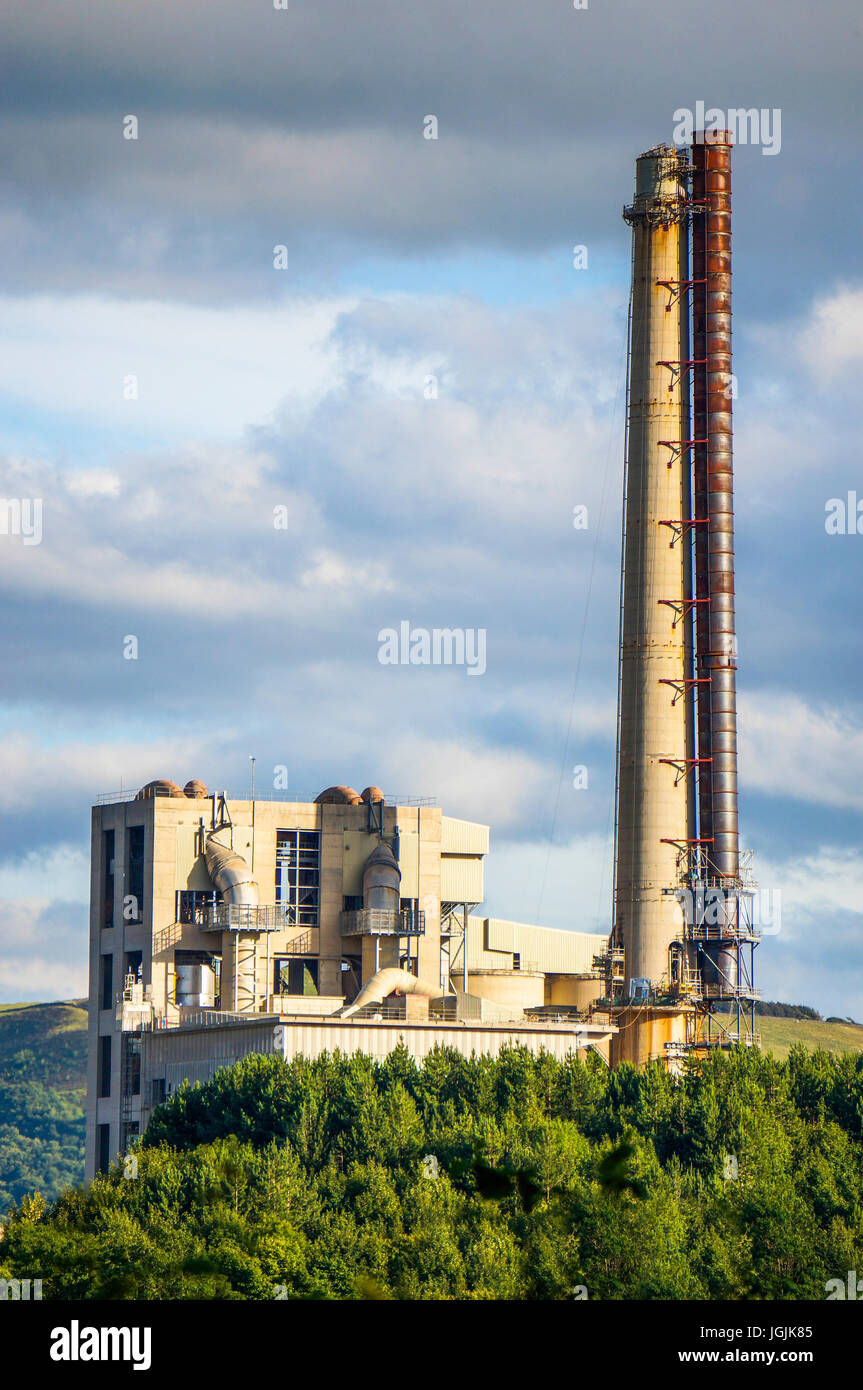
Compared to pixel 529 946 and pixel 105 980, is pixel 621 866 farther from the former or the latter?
pixel 105 980

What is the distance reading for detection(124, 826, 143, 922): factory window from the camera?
102m

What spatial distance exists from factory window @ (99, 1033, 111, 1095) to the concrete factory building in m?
0.07

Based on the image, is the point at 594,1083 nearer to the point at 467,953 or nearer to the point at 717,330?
the point at 467,953

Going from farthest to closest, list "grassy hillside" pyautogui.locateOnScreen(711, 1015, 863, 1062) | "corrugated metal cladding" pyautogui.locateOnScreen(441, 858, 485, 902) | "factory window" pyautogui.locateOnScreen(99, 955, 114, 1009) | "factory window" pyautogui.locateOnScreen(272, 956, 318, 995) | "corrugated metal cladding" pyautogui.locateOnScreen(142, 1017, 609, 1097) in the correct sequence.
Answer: "grassy hillside" pyautogui.locateOnScreen(711, 1015, 863, 1062) → "corrugated metal cladding" pyautogui.locateOnScreen(441, 858, 485, 902) → "factory window" pyautogui.locateOnScreen(99, 955, 114, 1009) → "factory window" pyautogui.locateOnScreen(272, 956, 318, 995) → "corrugated metal cladding" pyautogui.locateOnScreen(142, 1017, 609, 1097)

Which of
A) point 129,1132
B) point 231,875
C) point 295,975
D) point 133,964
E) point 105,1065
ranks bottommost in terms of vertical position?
point 129,1132

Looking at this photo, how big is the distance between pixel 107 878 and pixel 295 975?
10234 millimetres

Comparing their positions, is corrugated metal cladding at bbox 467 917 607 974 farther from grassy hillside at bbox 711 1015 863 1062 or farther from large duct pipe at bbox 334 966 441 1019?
grassy hillside at bbox 711 1015 863 1062

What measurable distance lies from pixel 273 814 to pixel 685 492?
24972 mm

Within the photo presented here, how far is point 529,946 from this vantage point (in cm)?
11706

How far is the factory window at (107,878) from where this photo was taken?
342ft

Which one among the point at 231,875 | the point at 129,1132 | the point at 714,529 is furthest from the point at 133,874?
the point at 714,529

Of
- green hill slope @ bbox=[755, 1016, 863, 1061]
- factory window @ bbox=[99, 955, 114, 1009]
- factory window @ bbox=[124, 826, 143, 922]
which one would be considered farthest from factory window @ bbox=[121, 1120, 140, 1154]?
green hill slope @ bbox=[755, 1016, 863, 1061]

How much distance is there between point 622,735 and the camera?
10200 cm
